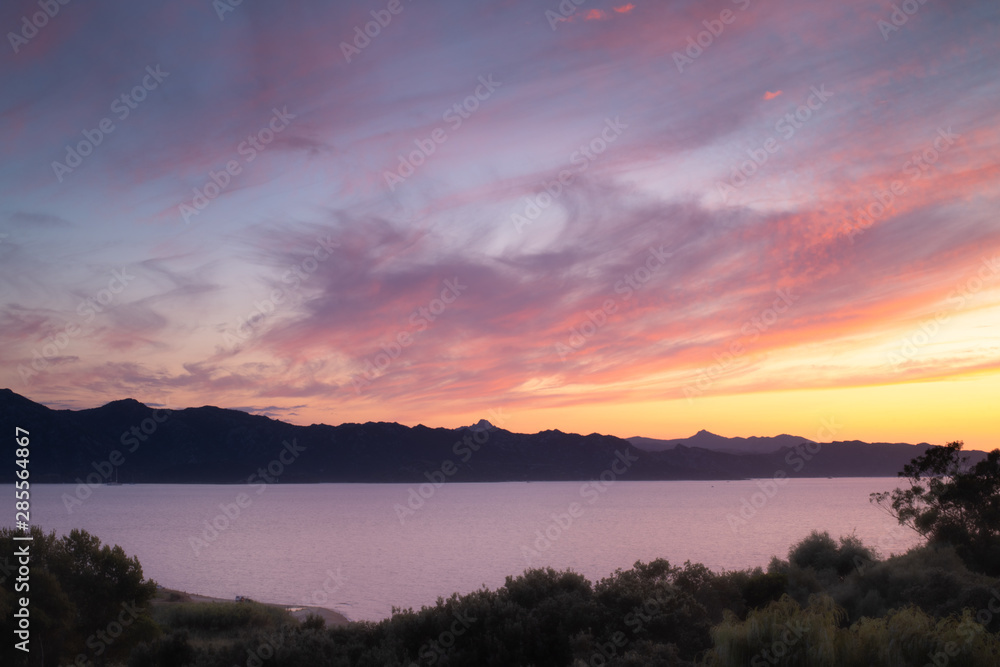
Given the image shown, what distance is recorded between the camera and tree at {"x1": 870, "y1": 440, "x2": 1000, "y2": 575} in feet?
123

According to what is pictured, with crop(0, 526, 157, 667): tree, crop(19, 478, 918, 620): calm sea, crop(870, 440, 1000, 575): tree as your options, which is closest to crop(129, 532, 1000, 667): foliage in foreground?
crop(0, 526, 157, 667): tree

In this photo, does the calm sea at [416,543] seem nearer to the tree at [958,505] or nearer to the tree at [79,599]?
the tree at [958,505]

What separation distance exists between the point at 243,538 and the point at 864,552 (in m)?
123

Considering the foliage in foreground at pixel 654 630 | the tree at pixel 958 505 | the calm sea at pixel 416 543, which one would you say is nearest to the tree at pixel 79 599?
the foliage in foreground at pixel 654 630

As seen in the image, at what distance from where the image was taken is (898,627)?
39.5ft

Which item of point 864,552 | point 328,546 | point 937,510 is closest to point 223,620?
point 864,552

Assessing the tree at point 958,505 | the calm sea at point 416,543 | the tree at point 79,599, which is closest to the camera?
the tree at point 79,599

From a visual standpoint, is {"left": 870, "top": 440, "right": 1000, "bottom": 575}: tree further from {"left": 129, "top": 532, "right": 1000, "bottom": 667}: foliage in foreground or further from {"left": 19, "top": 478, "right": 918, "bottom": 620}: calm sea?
{"left": 19, "top": 478, "right": 918, "bottom": 620}: calm sea

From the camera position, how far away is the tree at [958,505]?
1473 inches

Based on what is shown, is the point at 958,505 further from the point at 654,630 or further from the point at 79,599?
the point at 79,599

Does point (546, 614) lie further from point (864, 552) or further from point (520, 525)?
point (520, 525)

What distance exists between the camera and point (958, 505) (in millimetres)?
38781

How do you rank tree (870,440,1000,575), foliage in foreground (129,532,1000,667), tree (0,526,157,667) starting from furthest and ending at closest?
tree (870,440,1000,575), tree (0,526,157,667), foliage in foreground (129,532,1000,667)

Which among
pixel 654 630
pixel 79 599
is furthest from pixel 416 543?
pixel 654 630
